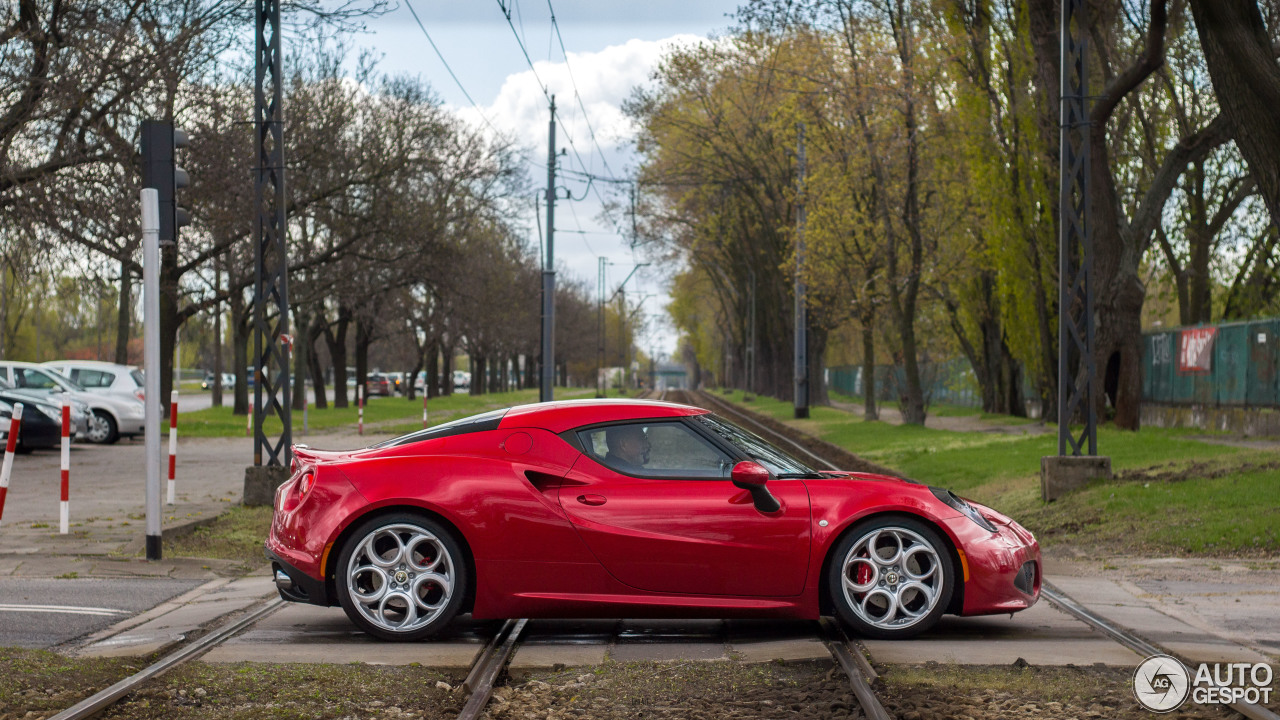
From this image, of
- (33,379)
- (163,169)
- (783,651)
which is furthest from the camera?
(33,379)

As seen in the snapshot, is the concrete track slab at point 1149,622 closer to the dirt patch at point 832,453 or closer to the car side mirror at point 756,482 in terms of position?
the car side mirror at point 756,482

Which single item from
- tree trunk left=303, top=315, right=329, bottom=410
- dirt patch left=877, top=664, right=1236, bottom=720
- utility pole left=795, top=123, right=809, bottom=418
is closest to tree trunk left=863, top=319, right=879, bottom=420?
utility pole left=795, top=123, right=809, bottom=418

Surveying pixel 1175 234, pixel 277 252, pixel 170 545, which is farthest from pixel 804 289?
pixel 170 545

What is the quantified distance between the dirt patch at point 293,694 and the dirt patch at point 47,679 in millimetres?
241

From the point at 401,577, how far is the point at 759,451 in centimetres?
205

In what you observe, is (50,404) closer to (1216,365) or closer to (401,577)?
(401,577)

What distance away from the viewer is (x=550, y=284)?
117 ft

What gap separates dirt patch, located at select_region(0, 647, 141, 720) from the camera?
18.4ft

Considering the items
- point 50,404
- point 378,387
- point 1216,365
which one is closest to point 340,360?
point 50,404

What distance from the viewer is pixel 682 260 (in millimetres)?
68062

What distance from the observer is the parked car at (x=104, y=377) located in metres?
29.6

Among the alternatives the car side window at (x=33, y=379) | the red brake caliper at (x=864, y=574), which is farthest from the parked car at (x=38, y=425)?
the red brake caliper at (x=864, y=574)

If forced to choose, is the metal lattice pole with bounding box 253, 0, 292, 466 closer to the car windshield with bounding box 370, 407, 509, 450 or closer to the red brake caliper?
the car windshield with bounding box 370, 407, 509, 450

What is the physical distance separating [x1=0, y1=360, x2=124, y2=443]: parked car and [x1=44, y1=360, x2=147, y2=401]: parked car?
0.93 feet
